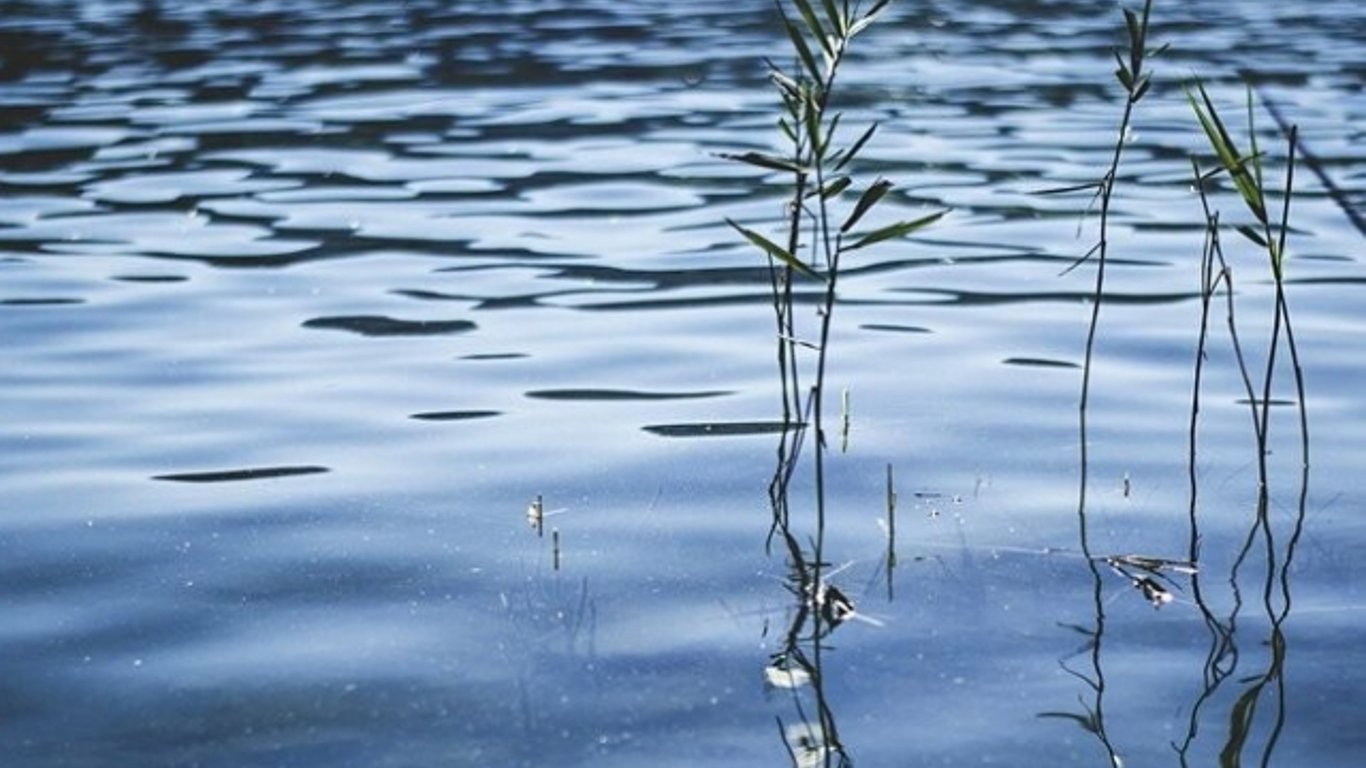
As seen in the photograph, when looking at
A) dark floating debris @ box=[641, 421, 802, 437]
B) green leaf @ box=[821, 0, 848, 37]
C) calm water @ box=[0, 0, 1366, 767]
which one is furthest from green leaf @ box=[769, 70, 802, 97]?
dark floating debris @ box=[641, 421, 802, 437]

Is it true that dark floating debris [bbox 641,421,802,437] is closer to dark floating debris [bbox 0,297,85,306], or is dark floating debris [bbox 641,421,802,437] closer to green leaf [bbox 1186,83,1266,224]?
green leaf [bbox 1186,83,1266,224]

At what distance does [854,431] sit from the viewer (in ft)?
15.5

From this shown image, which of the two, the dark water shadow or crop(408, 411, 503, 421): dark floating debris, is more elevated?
crop(408, 411, 503, 421): dark floating debris

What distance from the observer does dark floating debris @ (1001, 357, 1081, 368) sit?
17.7 ft

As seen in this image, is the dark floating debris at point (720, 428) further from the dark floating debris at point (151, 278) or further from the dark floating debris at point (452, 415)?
the dark floating debris at point (151, 278)

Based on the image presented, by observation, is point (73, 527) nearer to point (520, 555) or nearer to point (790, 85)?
point (520, 555)

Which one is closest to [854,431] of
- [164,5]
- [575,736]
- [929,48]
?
[575,736]

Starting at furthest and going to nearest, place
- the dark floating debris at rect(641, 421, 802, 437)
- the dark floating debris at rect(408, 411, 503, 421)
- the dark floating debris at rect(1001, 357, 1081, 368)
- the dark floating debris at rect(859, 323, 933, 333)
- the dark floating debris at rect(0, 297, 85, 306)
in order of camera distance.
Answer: the dark floating debris at rect(0, 297, 85, 306)
the dark floating debris at rect(859, 323, 933, 333)
the dark floating debris at rect(1001, 357, 1081, 368)
the dark floating debris at rect(408, 411, 503, 421)
the dark floating debris at rect(641, 421, 802, 437)

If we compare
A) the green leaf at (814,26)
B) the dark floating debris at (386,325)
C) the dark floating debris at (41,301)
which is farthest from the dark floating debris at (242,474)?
the dark floating debris at (41,301)

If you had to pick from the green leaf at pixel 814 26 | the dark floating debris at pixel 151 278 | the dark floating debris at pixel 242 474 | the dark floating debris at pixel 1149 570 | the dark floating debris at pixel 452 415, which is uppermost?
the green leaf at pixel 814 26

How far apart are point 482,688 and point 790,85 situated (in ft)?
4.86

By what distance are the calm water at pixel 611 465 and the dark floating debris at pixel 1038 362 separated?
0.06ft

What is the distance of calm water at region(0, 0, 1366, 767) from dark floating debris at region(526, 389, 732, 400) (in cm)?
1

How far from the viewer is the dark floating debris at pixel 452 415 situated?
4.93 meters
